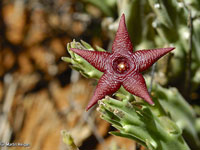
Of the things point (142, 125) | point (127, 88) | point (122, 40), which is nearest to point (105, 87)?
point (127, 88)

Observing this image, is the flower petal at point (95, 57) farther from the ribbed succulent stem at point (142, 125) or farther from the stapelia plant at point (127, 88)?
the ribbed succulent stem at point (142, 125)

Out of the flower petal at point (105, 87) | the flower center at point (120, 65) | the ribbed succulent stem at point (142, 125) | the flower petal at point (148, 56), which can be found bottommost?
the ribbed succulent stem at point (142, 125)

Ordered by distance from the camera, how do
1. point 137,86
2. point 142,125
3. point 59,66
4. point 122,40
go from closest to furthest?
point 137,86 < point 122,40 < point 142,125 < point 59,66

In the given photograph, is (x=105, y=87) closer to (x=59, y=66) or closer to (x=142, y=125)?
(x=142, y=125)

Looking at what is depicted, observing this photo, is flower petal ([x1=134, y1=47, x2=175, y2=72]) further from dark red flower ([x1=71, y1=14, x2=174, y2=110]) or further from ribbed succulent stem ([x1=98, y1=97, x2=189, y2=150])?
ribbed succulent stem ([x1=98, y1=97, x2=189, y2=150])

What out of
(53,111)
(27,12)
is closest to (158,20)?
(53,111)

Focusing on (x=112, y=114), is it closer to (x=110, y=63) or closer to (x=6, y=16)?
(x=110, y=63)

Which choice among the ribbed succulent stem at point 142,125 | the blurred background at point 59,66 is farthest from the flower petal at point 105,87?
the blurred background at point 59,66
